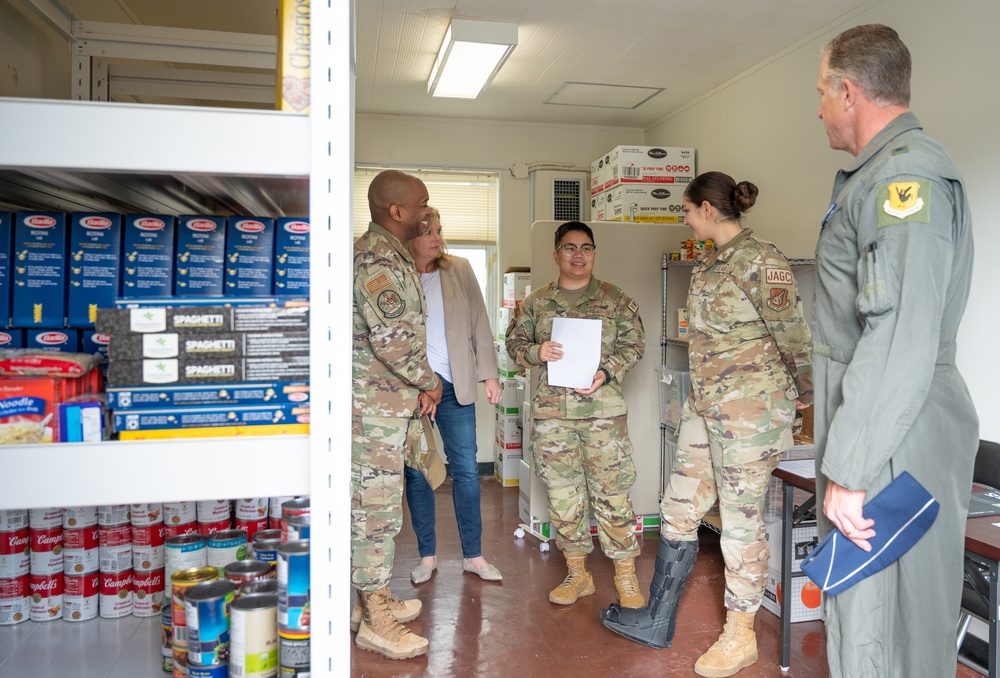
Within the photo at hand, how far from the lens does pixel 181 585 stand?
1.02 metres

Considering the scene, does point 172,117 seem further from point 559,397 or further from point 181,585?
point 559,397

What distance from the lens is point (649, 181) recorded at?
4777 mm

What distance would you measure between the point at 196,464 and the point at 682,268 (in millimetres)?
3675

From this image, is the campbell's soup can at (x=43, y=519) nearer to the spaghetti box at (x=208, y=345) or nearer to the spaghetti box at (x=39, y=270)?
the spaghetti box at (x=39, y=270)

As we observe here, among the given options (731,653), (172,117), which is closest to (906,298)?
(172,117)

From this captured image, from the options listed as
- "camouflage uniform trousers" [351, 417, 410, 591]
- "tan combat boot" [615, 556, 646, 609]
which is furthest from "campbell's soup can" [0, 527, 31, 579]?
"tan combat boot" [615, 556, 646, 609]

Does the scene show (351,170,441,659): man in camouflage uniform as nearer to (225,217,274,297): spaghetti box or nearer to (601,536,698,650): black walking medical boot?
(601,536,698,650): black walking medical boot

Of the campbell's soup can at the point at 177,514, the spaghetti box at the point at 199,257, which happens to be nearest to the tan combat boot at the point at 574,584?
the campbell's soup can at the point at 177,514

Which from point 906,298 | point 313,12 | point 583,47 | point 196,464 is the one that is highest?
point 583,47

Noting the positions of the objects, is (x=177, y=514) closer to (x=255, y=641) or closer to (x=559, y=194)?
(x=255, y=641)

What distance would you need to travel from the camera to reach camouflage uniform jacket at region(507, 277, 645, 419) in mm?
3174

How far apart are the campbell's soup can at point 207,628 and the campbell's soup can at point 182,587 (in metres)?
0.03

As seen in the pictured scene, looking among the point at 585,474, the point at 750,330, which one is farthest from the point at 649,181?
the point at 750,330

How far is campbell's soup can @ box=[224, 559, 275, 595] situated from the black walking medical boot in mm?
1927
